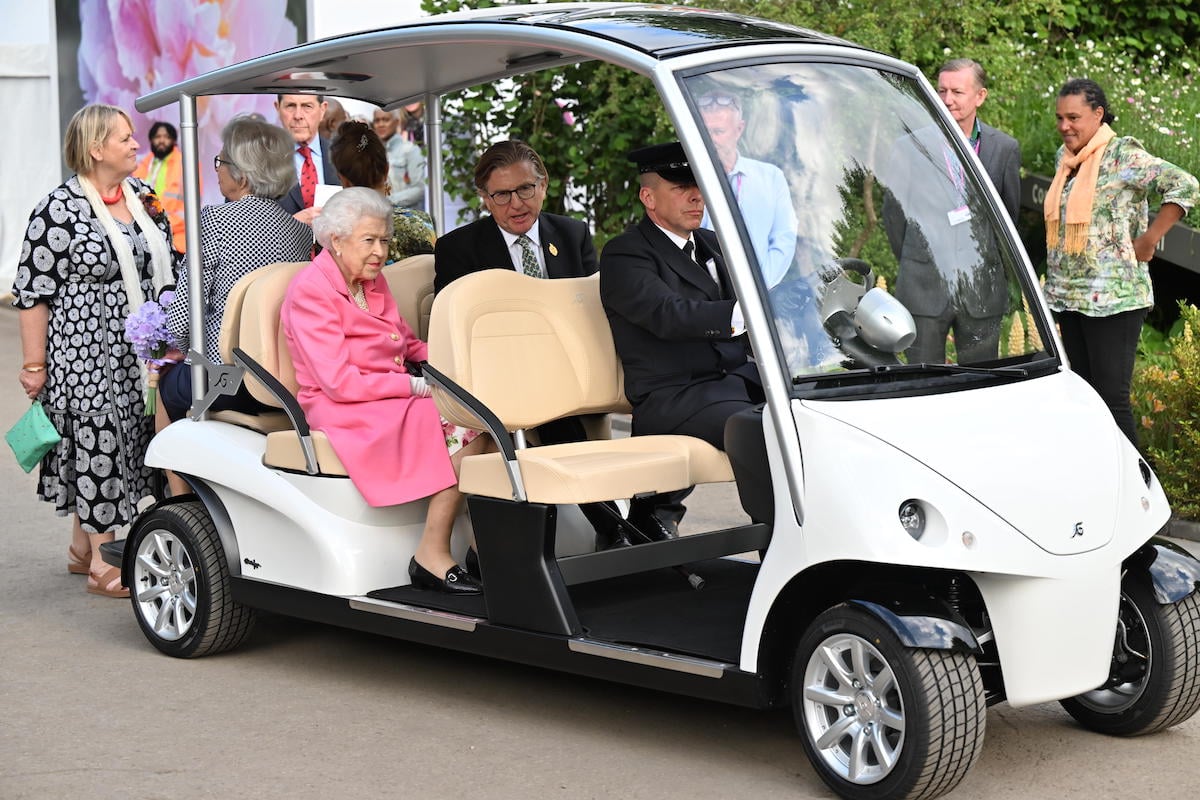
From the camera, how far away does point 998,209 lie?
195 inches

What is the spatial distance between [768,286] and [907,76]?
972 mm

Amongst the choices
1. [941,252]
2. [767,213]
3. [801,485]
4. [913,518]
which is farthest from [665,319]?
[913,518]

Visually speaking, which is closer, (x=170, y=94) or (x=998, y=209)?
(x=998, y=209)

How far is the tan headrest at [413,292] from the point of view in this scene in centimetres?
638

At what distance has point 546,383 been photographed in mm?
5633

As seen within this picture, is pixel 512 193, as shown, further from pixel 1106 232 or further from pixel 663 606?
pixel 1106 232

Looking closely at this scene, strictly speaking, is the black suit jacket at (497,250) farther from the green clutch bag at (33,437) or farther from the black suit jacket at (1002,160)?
the black suit jacket at (1002,160)

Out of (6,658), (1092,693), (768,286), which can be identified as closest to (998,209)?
(768,286)

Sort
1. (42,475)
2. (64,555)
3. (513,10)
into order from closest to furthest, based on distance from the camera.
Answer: (513,10)
(42,475)
(64,555)

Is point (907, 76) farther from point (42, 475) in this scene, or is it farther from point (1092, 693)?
point (42, 475)

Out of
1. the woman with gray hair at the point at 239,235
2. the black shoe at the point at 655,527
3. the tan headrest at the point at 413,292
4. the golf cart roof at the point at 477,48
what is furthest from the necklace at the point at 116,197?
the black shoe at the point at 655,527

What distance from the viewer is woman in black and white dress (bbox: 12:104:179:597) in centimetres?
672

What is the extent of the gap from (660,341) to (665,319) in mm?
208

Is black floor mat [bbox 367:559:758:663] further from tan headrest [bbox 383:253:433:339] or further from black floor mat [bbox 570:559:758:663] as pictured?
tan headrest [bbox 383:253:433:339]
